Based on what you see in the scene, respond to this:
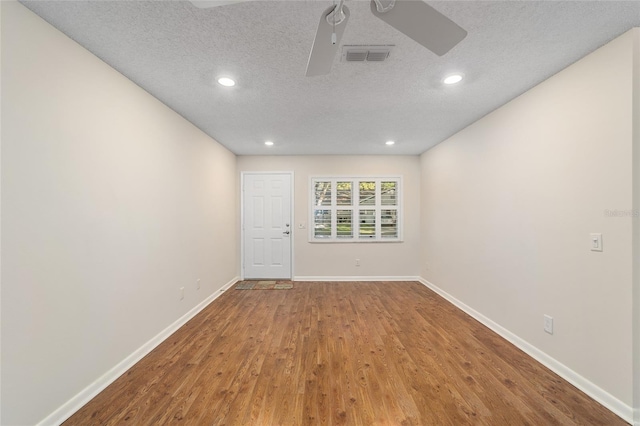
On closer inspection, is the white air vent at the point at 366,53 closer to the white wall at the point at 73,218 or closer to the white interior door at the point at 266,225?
the white wall at the point at 73,218

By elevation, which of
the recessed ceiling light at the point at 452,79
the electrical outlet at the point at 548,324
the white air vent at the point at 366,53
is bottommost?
the electrical outlet at the point at 548,324

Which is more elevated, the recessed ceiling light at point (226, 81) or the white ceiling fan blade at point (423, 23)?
the recessed ceiling light at point (226, 81)

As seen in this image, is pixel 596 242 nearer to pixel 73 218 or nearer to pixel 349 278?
pixel 349 278

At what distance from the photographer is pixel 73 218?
1.67 meters

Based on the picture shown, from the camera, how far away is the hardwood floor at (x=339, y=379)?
158 centimetres

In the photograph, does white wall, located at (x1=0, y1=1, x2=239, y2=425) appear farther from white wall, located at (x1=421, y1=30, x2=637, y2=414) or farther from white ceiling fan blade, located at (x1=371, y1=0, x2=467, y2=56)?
white wall, located at (x1=421, y1=30, x2=637, y2=414)

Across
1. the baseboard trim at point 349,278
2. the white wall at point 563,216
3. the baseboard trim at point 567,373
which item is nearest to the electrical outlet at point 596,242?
the white wall at point 563,216

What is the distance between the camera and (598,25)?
1533mm

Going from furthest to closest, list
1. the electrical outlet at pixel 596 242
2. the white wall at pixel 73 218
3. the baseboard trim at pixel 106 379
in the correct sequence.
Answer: the electrical outlet at pixel 596 242, the baseboard trim at pixel 106 379, the white wall at pixel 73 218

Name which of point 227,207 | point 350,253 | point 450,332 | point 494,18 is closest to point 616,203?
point 494,18

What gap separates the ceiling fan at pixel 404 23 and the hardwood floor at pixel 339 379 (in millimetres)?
2079

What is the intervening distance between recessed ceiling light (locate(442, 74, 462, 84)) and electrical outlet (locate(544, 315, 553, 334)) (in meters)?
2.16

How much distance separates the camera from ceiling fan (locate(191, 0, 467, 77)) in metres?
0.95

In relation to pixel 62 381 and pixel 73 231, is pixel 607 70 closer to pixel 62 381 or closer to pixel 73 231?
pixel 73 231
